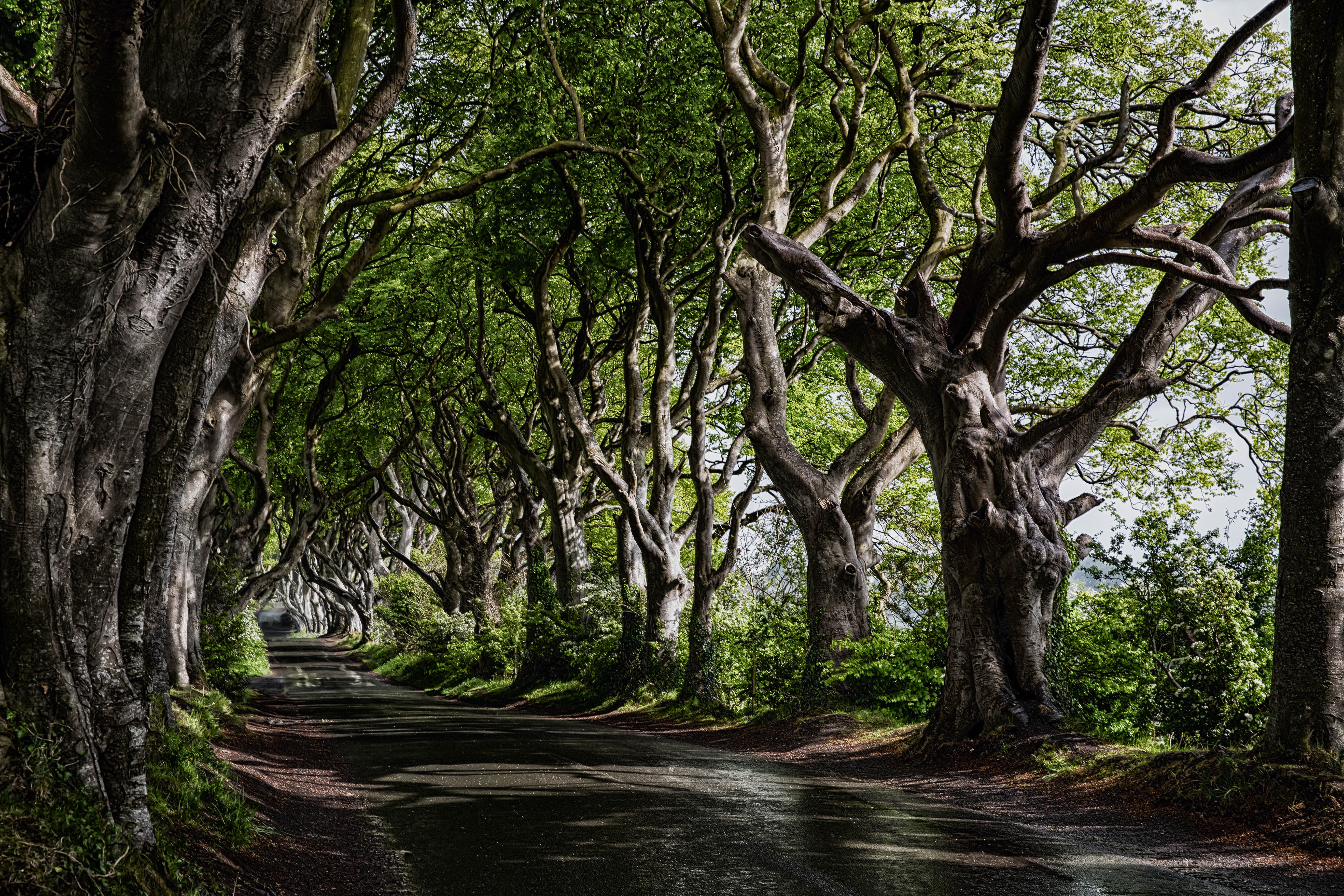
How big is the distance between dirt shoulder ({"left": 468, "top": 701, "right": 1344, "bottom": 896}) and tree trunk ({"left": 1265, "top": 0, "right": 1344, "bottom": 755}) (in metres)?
0.82

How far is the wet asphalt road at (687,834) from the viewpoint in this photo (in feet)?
18.9

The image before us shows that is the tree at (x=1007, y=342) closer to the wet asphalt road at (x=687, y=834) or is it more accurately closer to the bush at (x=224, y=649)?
the wet asphalt road at (x=687, y=834)

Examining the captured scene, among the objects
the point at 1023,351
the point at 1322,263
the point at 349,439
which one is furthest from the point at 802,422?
the point at 1322,263

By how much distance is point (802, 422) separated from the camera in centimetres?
2464

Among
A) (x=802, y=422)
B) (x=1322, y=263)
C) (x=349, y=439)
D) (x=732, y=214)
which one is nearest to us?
(x=1322, y=263)

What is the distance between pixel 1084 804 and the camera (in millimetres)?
8367

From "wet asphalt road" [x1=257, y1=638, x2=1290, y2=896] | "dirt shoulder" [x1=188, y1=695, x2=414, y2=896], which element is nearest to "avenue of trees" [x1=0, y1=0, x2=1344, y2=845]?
"dirt shoulder" [x1=188, y1=695, x2=414, y2=896]

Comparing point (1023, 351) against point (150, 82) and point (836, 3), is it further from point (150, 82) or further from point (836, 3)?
point (150, 82)

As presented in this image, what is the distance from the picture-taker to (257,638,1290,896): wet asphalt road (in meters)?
5.75

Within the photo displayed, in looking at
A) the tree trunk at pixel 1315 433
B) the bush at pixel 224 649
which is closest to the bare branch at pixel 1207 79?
the tree trunk at pixel 1315 433

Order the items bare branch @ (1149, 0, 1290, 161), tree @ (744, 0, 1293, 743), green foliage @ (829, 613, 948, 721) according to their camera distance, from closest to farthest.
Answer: bare branch @ (1149, 0, 1290, 161) → tree @ (744, 0, 1293, 743) → green foliage @ (829, 613, 948, 721)

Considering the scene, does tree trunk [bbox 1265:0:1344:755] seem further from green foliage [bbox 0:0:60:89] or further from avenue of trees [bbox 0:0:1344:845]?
green foliage [bbox 0:0:60:89]

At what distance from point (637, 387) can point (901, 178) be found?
6.46 m

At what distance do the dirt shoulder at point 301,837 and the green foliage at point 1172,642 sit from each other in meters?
7.05
